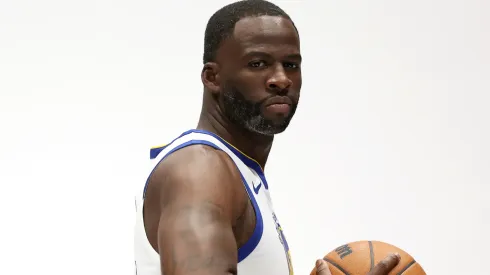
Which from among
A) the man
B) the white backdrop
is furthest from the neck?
the white backdrop

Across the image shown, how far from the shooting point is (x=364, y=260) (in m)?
1.88

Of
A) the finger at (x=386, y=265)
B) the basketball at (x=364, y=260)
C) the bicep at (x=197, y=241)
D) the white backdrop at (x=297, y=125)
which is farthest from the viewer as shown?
the white backdrop at (x=297, y=125)

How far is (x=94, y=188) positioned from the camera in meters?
3.29

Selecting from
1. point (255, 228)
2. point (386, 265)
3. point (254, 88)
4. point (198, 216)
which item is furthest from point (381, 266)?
point (198, 216)

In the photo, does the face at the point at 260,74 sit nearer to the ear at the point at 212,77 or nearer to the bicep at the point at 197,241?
the ear at the point at 212,77

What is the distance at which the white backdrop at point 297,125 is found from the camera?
10.7 ft

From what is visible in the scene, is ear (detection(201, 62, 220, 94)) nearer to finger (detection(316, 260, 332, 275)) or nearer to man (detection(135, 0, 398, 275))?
man (detection(135, 0, 398, 275))

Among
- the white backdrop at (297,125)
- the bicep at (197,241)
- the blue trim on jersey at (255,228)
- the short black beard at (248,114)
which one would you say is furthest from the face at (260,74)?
the white backdrop at (297,125)

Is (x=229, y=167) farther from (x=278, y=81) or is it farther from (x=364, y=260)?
(x=364, y=260)

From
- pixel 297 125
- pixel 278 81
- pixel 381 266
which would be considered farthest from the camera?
pixel 297 125

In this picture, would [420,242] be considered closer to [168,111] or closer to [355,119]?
[355,119]

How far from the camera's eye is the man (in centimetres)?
132

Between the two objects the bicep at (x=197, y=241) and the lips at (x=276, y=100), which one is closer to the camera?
the bicep at (x=197, y=241)

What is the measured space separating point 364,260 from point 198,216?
0.66 m
